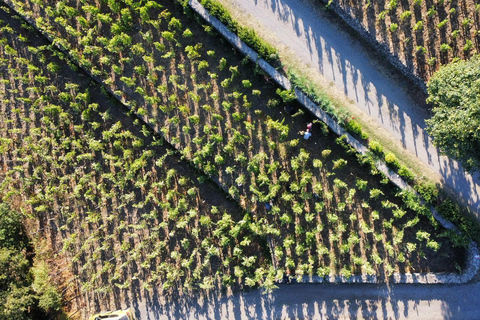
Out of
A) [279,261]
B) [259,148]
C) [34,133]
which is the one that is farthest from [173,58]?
[279,261]

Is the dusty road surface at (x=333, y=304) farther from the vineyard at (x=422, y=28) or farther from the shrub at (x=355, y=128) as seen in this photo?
the vineyard at (x=422, y=28)

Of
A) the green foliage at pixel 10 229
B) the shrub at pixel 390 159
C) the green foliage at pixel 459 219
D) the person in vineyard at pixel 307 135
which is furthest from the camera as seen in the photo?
the green foliage at pixel 10 229

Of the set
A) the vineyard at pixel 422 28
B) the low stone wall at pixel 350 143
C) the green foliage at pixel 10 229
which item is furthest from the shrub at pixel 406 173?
the green foliage at pixel 10 229

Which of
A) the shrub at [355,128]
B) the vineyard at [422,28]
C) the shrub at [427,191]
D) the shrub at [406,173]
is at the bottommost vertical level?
the shrub at [427,191]

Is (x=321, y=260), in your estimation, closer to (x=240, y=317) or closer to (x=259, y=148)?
(x=240, y=317)

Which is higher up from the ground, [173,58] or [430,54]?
[173,58]

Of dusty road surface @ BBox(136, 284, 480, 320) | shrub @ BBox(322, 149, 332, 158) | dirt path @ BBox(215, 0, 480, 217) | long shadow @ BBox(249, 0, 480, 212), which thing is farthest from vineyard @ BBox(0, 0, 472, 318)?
long shadow @ BBox(249, 0, 480, 212)
